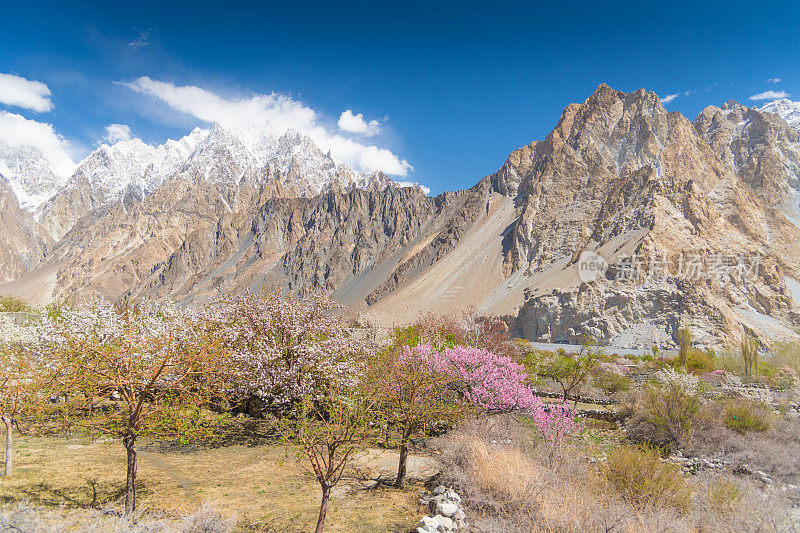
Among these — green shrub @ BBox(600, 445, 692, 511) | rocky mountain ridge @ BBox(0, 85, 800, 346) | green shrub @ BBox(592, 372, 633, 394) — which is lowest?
green shrub @ BBox(592, 372, 633, 394)

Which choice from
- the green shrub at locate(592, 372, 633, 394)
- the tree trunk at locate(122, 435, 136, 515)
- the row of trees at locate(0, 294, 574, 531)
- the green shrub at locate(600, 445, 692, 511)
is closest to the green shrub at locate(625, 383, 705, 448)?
the row of trees at locate(0, 294, 574, 531)

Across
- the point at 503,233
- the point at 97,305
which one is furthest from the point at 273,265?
the point at 97,305

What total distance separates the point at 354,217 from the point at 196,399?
167 metres

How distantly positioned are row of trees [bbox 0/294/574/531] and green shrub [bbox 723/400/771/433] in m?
8.40

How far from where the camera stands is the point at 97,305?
13.3m

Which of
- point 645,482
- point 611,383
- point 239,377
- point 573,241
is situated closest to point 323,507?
point 645,482

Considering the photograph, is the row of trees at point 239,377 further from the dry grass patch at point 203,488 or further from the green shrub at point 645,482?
the green shrub at point 645,482

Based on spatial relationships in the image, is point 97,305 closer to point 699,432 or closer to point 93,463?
point 93,463

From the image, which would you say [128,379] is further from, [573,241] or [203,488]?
[573,241]

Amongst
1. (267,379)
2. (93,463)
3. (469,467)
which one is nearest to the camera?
(469,467)

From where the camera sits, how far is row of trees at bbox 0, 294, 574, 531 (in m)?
7.72

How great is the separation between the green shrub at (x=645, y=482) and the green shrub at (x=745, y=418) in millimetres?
8743

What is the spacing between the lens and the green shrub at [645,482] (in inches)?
328

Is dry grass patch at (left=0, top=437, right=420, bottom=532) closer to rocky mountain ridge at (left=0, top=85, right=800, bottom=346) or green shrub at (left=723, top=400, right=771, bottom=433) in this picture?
green shrub at (left=723, top=400, right=771, bottom=433)
